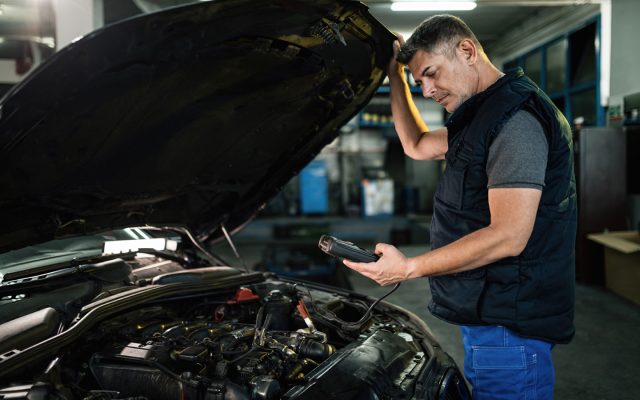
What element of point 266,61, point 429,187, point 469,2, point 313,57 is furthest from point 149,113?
point 429,187

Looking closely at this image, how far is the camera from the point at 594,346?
346 centimetres

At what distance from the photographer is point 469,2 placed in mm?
5852

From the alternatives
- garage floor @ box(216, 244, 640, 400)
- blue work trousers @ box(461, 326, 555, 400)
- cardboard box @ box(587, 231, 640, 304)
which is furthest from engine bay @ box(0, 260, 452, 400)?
cardboard box @ box(587, 231, 640, 304)

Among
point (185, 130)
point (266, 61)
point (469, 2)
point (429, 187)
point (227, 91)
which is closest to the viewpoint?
point (266, 61)

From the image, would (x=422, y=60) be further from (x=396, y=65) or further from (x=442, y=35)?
(x=396, y=65)

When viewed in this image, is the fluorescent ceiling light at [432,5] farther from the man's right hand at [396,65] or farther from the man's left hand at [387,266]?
the man's left hand at [387,266]

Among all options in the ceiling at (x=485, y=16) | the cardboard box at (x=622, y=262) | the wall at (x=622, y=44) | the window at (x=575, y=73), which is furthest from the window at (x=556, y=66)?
the cardboard box at (x=622, y=262)

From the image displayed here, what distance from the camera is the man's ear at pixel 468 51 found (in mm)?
1435

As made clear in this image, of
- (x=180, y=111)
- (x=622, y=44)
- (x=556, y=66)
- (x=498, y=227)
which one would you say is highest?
(x=556, y=66)

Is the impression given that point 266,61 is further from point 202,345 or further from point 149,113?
point 202,345

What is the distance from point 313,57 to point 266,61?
166 mm

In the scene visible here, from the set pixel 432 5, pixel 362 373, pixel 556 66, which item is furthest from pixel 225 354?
pixel 556 66

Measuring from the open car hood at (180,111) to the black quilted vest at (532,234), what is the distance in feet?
1.60

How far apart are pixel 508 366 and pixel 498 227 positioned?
1.43ft
